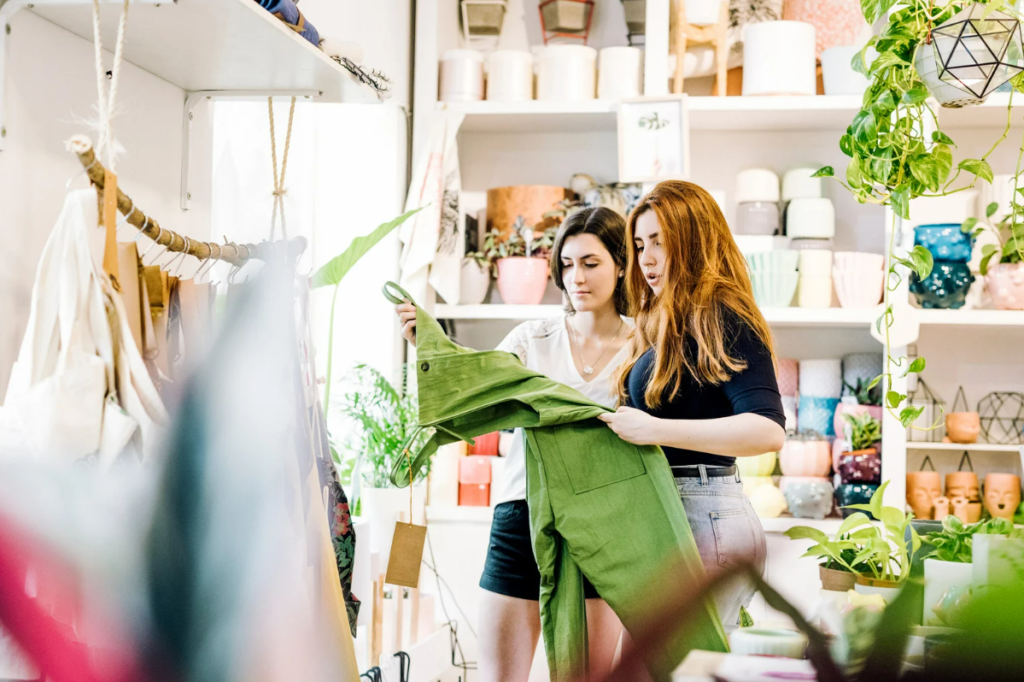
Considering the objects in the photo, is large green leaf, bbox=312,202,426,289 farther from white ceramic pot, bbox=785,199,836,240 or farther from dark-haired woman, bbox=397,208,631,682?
white ceramic pot, bbox=785,199,836,240

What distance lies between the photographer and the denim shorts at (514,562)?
161 centimetres

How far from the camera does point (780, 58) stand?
94.0 inches

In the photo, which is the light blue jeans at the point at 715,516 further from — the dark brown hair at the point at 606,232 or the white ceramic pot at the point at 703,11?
the white ceramic pot at the point at 703,11

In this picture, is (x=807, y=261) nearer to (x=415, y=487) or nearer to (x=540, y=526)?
(x=415, y=487)

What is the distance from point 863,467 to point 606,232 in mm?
1067

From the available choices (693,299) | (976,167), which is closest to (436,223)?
(693,299)

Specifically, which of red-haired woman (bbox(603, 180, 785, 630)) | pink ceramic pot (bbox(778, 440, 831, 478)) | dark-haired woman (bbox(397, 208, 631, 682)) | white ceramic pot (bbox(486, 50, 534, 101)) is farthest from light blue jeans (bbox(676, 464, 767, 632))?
white ceramic pot (bbox(486, 50, 534, 101))

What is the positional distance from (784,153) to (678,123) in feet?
1.56

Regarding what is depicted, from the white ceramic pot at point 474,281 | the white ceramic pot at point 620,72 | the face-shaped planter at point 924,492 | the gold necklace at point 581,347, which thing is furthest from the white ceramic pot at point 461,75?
the face-shaped planter at point 924,492

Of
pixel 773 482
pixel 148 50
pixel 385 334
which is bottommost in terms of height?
pixel 773 482

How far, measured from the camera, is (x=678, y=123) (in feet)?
7.88

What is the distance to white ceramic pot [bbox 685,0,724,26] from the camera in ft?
8.00

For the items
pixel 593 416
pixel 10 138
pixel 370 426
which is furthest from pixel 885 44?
pixel 370 426

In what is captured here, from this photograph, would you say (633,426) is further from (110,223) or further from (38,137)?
(38,137)
